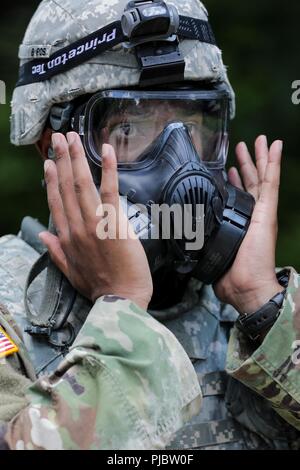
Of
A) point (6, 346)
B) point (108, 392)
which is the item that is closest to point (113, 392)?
point (108, 392)

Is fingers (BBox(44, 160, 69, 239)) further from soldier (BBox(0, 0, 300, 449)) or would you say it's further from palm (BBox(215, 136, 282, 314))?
palm (BBox(215, 136, 282, 314))

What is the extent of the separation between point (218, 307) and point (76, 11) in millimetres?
1051

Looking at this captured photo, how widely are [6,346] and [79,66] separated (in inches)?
35.5

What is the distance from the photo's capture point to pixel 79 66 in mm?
2891

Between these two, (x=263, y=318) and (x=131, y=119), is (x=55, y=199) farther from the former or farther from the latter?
(x=263, y=318)

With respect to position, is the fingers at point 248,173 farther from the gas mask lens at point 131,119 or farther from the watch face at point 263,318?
the watch face at point 263,318

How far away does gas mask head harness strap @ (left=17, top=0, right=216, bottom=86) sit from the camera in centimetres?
280

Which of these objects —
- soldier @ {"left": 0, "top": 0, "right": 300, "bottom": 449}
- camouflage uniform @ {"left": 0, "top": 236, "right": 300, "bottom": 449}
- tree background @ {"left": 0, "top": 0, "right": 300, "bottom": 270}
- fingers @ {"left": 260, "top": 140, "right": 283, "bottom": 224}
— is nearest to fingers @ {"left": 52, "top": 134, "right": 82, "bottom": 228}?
soldier @ {"left": 0, "top": 0, "right": 300, "bottom": 449}

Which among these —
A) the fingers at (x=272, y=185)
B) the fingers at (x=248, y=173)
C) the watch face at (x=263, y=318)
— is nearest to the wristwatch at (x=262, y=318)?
the watch face at (x=263, y=318)

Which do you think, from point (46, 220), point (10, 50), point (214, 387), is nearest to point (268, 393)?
point (214, 387)

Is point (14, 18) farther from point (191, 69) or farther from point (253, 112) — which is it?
point (191, 69)

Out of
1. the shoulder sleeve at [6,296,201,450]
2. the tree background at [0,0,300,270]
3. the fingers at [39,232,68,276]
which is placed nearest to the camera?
the shoulder sleeve at [6,296,201,450]

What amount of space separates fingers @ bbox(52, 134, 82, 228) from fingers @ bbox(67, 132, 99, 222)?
0.12ft

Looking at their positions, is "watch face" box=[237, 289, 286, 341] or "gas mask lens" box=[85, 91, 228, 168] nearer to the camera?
"watch face" box=[237, 289, 286, 341]
